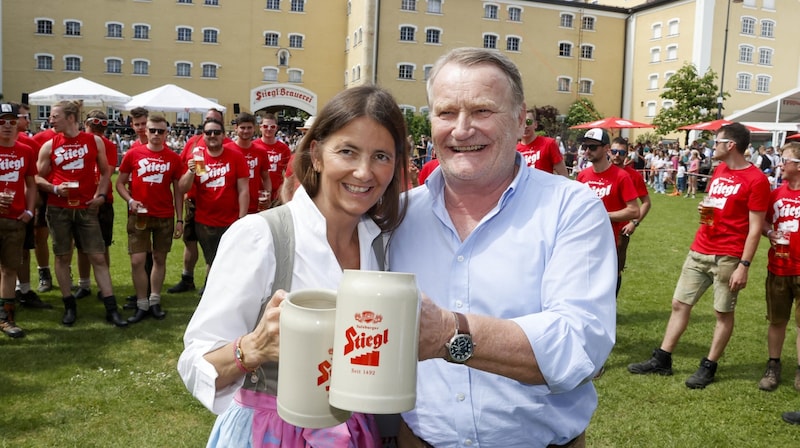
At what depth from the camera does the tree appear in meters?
37.9

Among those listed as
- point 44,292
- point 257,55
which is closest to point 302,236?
point 44,292

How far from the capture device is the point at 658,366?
589 cm

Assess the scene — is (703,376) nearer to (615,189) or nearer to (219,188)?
(615,189)

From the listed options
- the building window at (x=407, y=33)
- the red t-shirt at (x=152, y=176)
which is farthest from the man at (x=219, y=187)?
the building window at (x=407, y=33)

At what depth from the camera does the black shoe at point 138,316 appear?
6.93 metres

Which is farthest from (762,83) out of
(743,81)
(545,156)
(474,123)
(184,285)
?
(474,123)

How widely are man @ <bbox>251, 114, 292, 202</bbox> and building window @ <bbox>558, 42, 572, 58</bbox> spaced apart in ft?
143

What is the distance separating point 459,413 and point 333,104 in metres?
1.01

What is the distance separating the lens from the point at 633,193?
6473 millimetres

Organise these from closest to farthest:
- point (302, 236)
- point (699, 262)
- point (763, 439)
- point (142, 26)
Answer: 1. point (302, 236)
2. point (763, 439)
3. point (699, 262)
4. point (142, 26)

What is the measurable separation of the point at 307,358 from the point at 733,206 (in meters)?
5.22

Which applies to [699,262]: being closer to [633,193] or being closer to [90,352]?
[633,193]

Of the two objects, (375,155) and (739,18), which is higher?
(739,18)

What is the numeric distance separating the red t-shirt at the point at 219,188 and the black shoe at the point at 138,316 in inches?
→ 49.1
